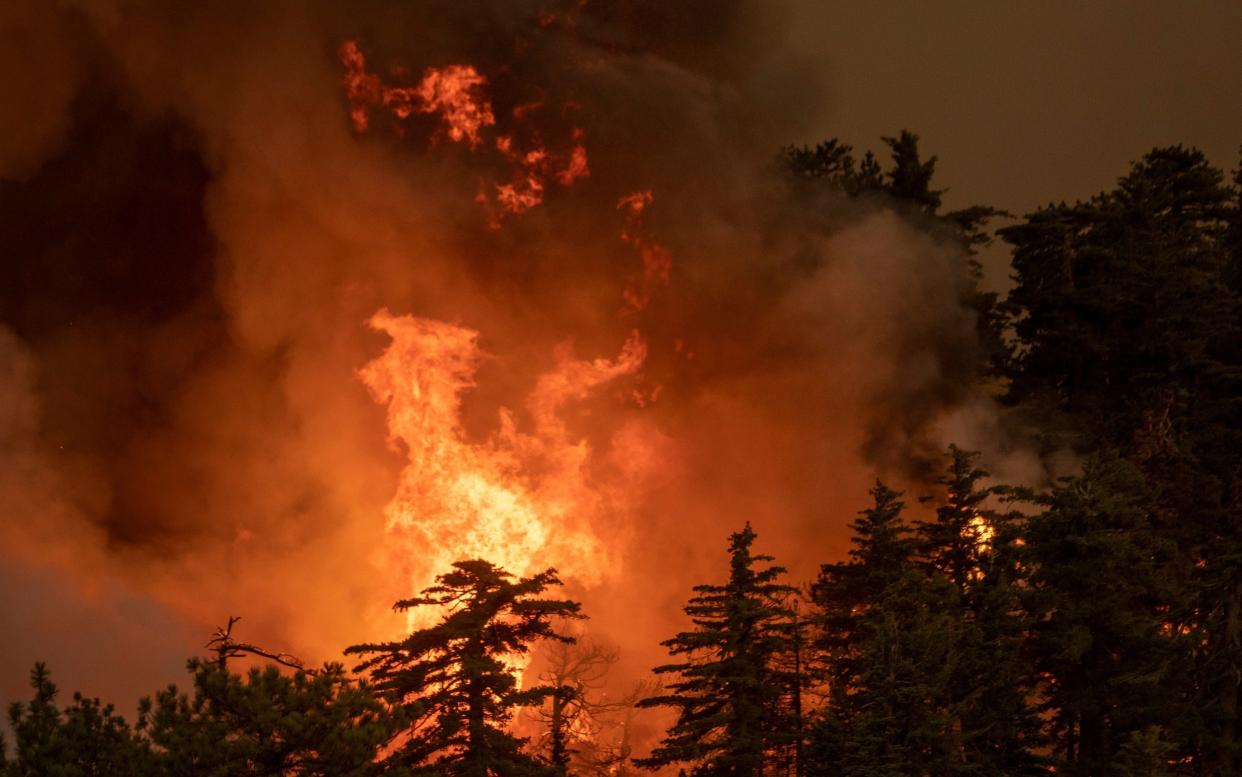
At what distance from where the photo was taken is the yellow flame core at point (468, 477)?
1491 inches

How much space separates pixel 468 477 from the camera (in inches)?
1512

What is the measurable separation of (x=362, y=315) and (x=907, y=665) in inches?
957

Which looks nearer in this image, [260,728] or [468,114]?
[260,728]

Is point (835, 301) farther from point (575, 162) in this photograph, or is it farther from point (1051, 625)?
point (1051, 625)

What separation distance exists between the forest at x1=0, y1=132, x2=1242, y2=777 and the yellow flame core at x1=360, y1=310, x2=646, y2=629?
303 cm

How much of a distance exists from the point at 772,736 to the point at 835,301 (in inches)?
956

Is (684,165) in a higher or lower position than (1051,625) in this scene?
higher

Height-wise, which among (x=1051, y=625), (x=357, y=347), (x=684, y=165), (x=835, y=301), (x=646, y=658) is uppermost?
(x=684, y=165)

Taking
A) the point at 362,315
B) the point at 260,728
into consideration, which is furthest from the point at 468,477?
the point at 260,728

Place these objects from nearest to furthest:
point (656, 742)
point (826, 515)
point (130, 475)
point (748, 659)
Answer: point (748, 659) < point (656, 742) < point (130, 475) < point (826, 515)

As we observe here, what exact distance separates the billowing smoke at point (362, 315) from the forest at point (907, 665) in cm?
576

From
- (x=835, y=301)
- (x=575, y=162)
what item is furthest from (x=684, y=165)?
(x=835, y=301)

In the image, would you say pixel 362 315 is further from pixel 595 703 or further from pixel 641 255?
pixel 595 703

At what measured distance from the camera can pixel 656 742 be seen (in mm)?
37875
